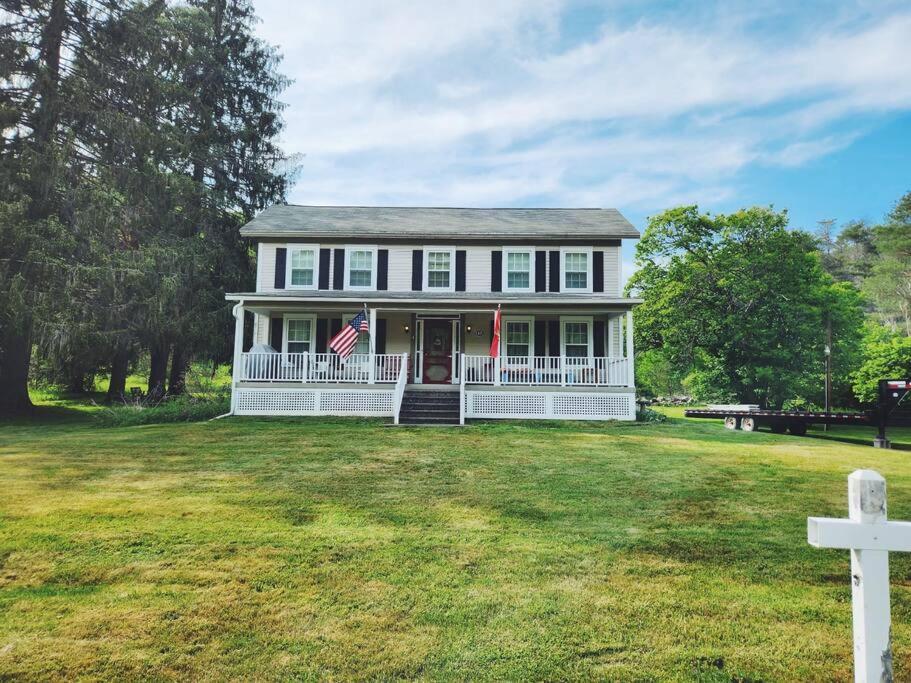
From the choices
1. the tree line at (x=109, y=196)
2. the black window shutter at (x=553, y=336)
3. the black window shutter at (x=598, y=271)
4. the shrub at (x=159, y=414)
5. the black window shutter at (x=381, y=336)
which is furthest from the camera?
the black window shutter at (x=381, y=336)

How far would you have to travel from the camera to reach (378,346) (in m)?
18.0

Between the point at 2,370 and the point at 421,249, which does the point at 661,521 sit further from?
the point at 2,370

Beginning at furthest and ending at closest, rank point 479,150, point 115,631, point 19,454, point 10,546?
point 479,150
point 19,454
point 10,546
point 115,631

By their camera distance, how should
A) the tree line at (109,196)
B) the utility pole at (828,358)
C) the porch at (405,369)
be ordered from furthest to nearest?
the utility pole at (828,358) < the tree line at (109,196) < the porch at (405,369)

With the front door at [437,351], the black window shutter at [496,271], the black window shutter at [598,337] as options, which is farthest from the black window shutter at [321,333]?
the black window shutter at [598,337]

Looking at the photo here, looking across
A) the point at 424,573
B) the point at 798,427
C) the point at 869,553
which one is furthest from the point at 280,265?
the point at 869,553

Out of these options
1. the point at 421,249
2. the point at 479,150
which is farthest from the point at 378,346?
the point at 479,150

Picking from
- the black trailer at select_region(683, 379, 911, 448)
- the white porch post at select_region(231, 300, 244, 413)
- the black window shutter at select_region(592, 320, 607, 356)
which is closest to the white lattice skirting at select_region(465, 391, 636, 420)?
the black window shutter at select_region(592, 320, 607, 356)

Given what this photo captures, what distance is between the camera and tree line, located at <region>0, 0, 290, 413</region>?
16094 mm

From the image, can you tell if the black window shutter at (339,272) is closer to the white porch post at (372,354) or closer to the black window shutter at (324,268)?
the black window shutter at (324,268)

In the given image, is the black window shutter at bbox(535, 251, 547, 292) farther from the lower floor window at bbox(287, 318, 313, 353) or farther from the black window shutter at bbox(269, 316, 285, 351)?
the black window shutter at bbox(269, 316, 285, 351)

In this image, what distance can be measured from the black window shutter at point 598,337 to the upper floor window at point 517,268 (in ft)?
8.61

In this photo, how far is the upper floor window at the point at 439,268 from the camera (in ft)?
58.6

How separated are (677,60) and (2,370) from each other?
22.0 metres
